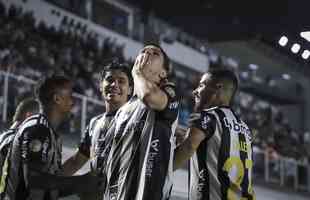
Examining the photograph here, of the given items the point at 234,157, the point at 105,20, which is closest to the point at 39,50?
the point at 105,20

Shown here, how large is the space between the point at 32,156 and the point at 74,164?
91 cm

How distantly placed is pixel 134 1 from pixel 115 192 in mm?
15902

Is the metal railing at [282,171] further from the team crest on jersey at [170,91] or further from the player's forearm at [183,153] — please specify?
the team crest on jersey at [170,91]

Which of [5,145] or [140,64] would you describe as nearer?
[140,64]

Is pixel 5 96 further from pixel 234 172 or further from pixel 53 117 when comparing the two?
pixel 234 172

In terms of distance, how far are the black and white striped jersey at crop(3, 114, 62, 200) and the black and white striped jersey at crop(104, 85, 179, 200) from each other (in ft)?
1.84

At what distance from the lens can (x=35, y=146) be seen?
3600 millimetres

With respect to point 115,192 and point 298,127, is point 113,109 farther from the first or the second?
point 298,127

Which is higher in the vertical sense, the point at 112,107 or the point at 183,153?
the point at 112,107

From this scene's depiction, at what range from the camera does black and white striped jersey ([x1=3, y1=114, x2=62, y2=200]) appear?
11.8 ft

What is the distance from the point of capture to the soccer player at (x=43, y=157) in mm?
3553

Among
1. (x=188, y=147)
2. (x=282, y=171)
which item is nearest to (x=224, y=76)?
(x=188, y=147)

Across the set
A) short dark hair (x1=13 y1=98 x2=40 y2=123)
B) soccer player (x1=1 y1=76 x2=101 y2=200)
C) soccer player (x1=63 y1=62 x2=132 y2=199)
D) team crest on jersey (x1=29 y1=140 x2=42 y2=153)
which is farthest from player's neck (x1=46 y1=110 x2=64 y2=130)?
short dark hair (x1=13 y1=98 x2=40 y2=123)

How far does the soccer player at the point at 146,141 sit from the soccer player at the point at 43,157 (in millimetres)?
385
